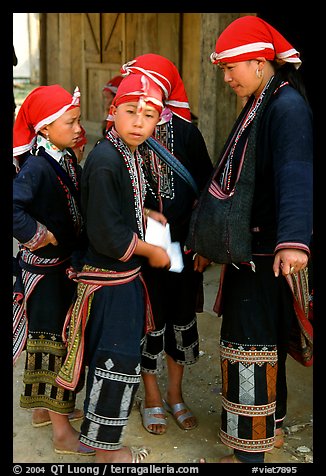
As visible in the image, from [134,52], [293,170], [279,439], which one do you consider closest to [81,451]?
[279,439]

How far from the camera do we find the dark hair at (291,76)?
2662 mm

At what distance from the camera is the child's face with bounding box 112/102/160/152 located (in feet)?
8.58

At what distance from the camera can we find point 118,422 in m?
2.77

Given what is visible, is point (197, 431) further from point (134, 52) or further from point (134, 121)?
point (134, 52)

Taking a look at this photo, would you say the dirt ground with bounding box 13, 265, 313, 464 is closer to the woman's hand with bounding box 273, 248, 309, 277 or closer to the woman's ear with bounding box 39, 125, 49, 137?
the woman's hand with bounding box 273, 248, 309, 277

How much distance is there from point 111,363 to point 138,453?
2.08 ft

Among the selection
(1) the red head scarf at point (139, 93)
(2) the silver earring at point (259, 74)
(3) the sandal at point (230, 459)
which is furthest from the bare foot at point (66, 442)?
(2) the silver earring at point (259, 74)

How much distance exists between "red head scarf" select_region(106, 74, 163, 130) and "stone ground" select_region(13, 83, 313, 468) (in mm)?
1713

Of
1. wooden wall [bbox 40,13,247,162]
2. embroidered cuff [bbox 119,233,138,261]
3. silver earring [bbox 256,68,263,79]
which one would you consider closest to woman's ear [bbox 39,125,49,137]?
embroidered cuff [bbox 119,233,138,261]

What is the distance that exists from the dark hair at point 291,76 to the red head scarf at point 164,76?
1.67 ft

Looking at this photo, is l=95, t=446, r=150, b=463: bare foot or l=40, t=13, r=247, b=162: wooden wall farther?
l=40, t=13, r=247, b=162: wooden wall

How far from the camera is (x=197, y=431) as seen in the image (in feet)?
11.0

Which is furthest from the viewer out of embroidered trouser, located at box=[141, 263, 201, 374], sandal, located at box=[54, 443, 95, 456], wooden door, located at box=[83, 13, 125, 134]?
wooden door, located at box=[83, 13, 125, 134]
